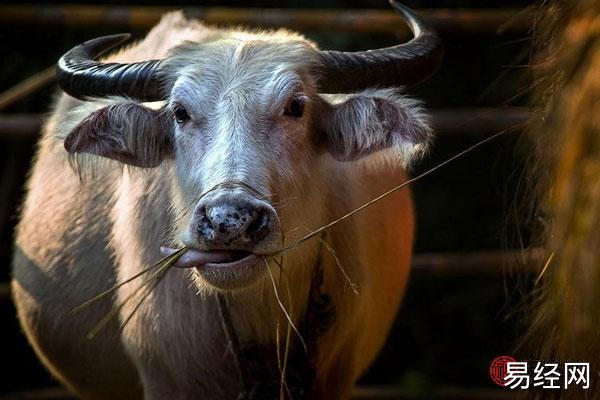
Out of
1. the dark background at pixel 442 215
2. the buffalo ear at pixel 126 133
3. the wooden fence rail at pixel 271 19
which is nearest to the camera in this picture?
the buffalo ear at pixel 126 133

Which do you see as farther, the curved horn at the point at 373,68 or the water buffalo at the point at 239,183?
the curved horn at the point at 373,68

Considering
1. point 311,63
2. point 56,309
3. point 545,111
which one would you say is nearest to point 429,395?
point 56,309

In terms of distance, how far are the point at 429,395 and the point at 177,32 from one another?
3.04 meters

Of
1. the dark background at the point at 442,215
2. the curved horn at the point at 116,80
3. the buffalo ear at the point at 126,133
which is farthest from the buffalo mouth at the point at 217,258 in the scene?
the dark background at the point at 442,215

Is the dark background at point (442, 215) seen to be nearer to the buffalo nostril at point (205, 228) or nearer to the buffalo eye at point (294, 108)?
the buffalo eye at point (294, 108)

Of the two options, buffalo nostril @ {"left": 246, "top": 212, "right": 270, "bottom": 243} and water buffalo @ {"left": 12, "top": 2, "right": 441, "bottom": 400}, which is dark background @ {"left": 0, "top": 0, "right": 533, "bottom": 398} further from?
buffalo nostril @ {"left": 246, "top": 212, "right": 270, "bottom": 243}

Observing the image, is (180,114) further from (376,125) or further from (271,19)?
(271,19)

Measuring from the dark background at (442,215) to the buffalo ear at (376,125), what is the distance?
355 centimetres

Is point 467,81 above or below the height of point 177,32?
below

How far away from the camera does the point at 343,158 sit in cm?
424

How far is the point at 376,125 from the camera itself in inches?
163

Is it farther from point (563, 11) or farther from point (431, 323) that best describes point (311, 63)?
point (431, 323)

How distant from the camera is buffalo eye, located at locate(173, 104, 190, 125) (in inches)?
159

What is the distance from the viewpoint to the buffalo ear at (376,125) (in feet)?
13.4
